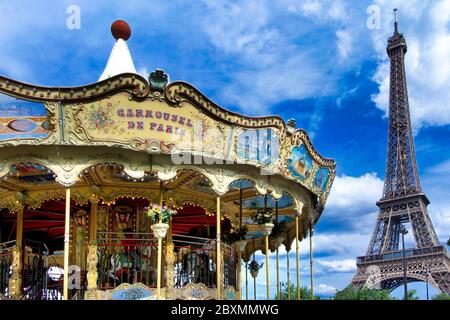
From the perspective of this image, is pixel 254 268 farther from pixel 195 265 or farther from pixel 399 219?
pixel 399 219

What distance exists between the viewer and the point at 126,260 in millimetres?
15555

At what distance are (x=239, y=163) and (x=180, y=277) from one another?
4.44 metres

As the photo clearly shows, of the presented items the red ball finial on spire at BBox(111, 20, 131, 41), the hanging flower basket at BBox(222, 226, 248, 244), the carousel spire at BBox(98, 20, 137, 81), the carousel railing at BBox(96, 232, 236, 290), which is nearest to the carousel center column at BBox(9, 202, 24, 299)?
the carousel railing at BBox(96, 232, 236, 290)

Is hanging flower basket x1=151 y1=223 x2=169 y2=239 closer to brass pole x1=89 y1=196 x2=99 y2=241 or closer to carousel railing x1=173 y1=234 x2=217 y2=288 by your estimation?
carousel railing x1=173 y1=234 x2=217 y2=288

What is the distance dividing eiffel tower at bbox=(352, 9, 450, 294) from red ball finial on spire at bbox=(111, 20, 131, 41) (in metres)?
49.0

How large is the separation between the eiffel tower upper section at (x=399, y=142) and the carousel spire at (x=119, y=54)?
5821cm

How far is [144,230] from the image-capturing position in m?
16.5

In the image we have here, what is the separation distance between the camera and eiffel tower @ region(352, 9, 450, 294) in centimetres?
6272

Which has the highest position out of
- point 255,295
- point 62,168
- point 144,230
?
point 62,168

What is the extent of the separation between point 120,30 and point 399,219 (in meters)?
59.3

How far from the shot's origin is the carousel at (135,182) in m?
12.6

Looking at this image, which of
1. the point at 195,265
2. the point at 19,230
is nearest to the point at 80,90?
the point at 19,230
